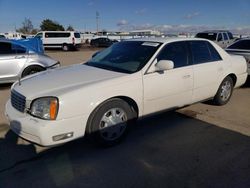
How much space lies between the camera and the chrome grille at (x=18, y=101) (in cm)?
333

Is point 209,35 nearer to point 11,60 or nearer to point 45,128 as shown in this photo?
point 11,60

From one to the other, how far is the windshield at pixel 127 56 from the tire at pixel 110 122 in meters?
0.61

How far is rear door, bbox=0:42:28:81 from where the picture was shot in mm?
7059

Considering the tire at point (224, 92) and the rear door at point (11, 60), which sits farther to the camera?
the rear door at point (11, 60)

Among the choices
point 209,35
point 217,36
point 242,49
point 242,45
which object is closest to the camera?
point 242,49

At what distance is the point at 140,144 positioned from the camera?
3.78 meters

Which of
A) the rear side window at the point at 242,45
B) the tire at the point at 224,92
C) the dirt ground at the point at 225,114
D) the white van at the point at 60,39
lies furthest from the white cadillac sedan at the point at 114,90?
the white van at the point at 60,39

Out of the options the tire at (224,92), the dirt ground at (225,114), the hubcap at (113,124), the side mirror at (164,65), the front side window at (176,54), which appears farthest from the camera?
the tire at (224,92)

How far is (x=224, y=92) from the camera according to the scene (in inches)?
214

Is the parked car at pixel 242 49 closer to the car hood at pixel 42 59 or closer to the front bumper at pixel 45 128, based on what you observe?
the car hood at pixel 42 59

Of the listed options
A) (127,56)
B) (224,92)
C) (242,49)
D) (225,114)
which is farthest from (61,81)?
(242,49)

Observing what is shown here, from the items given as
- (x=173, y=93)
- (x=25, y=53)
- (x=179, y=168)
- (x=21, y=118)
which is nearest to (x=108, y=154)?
(x=179, y=168)

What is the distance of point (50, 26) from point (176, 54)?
2527 inches

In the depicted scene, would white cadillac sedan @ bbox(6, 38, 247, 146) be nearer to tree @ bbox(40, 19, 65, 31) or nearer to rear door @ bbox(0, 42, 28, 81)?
rear door @ bbox(0, 42, 28, 81)
